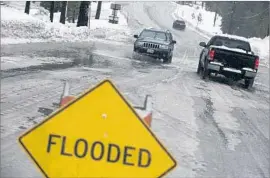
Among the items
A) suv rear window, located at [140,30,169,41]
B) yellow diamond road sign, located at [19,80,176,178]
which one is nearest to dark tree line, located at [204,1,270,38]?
suv rear window, located at [140,30,169,41]

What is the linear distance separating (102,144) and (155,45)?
69.2 ft

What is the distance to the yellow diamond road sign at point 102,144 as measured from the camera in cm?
375

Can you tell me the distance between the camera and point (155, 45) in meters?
24.7

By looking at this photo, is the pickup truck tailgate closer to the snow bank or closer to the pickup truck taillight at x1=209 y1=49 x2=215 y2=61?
the pickup truck taillight at x1=209 y1=49 x2=215 y2=61

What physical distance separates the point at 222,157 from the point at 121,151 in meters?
4.65

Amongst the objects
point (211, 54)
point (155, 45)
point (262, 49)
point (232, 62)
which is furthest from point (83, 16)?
point (232, 62)

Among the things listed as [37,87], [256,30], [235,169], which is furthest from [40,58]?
[256,30]

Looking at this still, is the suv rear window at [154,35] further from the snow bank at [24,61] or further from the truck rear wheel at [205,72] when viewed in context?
the snow bank at [24,61]

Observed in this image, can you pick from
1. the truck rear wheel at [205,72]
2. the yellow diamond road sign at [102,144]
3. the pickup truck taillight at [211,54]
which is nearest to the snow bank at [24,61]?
the truck rear wheel at [205,72]

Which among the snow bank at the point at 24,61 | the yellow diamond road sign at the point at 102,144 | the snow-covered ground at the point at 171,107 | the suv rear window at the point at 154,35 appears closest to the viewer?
the yellow diamond road sign at the point at 102,144

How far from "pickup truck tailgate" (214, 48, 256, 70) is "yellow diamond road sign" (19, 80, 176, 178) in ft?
48.2

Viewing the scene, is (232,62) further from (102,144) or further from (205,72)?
(102,144)

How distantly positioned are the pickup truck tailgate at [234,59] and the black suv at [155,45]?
6.38 m

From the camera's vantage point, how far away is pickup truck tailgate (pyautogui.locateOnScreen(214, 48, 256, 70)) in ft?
59.5
